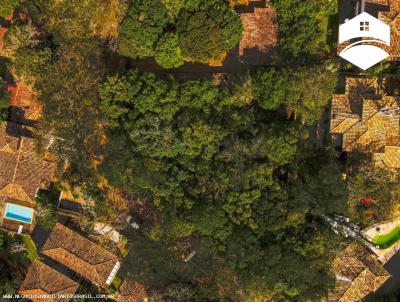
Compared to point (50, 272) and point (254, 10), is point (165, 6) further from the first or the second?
point (50, 272)

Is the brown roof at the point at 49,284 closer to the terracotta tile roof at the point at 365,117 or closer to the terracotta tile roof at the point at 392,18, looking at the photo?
the terracotta tile roof at the point at 365,117

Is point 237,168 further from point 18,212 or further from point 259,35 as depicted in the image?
point 18,212

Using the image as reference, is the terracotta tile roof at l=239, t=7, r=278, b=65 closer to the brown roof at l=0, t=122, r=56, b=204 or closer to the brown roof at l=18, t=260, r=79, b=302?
the brown roof at l=0, t=122, r=56, b=204

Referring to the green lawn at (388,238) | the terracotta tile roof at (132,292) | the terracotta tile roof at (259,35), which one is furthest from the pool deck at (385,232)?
the terracotta tile roof at (132,292)

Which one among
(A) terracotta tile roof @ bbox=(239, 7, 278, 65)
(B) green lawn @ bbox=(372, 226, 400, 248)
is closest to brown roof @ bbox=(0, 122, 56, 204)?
(A) terracotta tile roof @ bbox=(239, 7, 278, 65)

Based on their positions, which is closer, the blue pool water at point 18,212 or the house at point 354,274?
the house at point 354,274

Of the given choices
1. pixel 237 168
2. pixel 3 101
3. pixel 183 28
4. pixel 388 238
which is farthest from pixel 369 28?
pixel 3 101
